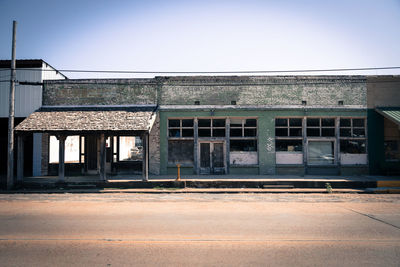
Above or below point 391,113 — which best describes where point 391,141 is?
below

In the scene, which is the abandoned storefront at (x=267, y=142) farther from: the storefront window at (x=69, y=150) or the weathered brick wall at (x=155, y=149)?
the storefront window at (x=69, y=150)

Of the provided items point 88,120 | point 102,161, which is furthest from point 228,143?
point 88,120

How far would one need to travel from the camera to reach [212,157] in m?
15.8

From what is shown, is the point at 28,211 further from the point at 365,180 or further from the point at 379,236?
the point at 365,180

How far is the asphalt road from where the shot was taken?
456 centimetres

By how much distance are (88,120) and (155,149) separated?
4.18m

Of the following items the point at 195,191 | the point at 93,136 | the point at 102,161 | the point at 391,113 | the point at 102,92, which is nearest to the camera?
the point at 195,191

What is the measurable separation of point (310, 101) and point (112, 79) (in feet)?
41.0

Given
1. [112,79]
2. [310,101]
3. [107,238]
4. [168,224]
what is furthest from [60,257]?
[310,101]

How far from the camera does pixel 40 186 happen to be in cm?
1291

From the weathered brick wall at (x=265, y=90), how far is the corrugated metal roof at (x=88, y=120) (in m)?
2.42

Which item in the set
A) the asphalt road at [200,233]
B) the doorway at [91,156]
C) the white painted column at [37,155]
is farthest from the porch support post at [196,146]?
the white painted column at [37,155]

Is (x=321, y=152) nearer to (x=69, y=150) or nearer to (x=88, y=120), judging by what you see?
(x=88, y=120)

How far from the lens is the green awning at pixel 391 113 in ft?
46.8
